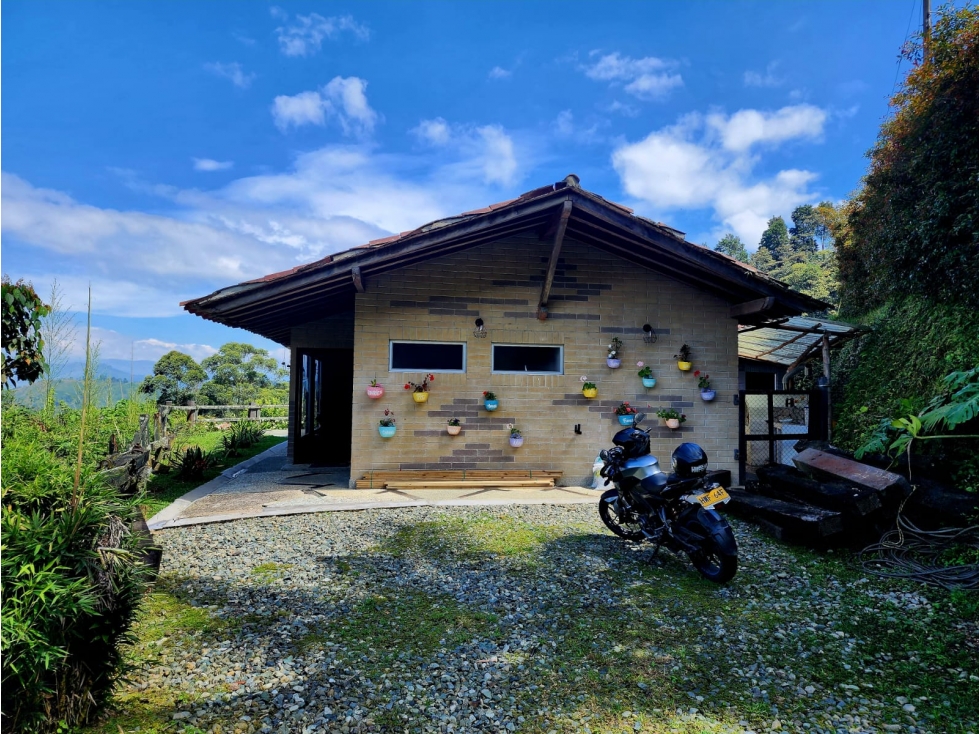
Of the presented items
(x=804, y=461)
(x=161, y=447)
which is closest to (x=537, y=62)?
(x=804, y=461)

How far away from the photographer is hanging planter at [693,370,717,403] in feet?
24.9

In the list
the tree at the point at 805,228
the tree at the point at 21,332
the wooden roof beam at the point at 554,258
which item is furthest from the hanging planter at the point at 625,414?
the tree at the point at 805,228

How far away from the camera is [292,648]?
267 cm

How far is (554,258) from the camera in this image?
268 inches

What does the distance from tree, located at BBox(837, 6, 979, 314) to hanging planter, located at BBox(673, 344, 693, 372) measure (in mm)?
4172

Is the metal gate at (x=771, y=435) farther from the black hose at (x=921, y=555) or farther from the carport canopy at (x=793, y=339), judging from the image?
the black hose at (x=921, y=555)

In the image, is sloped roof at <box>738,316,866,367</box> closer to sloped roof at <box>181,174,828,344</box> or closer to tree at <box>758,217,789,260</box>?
sloped roof at <box>181,174,828,344</box>

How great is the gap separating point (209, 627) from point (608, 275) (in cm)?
654

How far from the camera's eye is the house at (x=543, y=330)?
22.8 feet

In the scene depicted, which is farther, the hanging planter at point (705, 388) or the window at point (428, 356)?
the hanging planter at point (705, 388)

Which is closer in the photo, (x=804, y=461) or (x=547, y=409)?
(x=804, y=461)

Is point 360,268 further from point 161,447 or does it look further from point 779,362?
point 779,362

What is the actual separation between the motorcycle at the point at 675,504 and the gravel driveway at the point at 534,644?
19cm

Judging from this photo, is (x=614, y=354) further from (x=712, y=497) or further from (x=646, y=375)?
(x=712, y=497)
